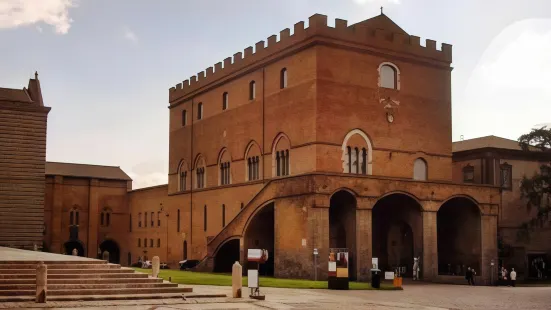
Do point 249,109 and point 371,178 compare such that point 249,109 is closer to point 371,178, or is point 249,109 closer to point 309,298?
point 371,178

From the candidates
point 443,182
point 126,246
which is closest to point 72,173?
point 126,246

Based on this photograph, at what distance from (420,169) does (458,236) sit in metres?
4.68

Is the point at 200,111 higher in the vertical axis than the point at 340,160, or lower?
higher

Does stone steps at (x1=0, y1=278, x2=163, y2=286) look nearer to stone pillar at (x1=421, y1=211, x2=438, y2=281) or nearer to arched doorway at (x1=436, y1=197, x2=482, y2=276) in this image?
stone pillar at (x1=421, y1=211, x2=438, y2=281)

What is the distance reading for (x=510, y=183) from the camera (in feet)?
179

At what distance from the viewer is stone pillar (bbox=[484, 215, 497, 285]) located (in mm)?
43812

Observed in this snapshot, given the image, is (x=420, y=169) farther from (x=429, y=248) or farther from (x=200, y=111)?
(x=200, y=111)

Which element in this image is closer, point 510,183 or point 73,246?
point 510,183

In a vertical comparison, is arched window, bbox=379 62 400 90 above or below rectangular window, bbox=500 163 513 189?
above

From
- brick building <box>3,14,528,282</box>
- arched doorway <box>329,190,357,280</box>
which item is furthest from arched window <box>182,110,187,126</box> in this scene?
arched doorway <box>329,190,357,280</box>

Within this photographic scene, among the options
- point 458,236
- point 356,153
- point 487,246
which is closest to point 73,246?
point 356,153

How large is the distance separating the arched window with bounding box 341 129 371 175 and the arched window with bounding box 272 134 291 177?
3533 millimetres

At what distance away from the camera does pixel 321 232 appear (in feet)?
129

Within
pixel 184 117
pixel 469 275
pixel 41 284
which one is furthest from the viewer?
pixel 184 117
